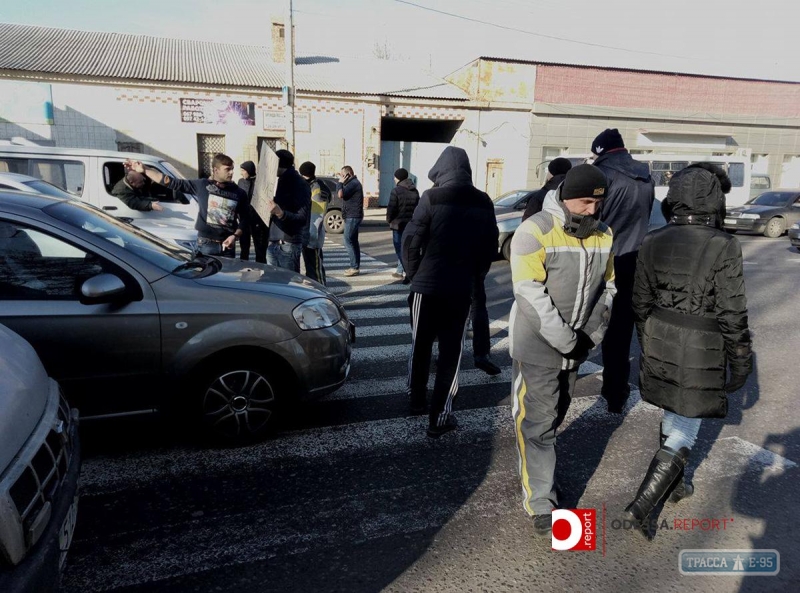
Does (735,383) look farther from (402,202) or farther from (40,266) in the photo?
(402,202)

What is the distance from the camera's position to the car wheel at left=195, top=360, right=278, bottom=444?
3660 millimetres

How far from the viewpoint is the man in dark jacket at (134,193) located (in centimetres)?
754

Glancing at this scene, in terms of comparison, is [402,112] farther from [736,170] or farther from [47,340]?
[47,340]

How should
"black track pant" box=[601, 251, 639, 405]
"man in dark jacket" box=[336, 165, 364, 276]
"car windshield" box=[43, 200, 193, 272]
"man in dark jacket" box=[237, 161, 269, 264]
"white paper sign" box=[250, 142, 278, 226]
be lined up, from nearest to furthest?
"car windshield" box=[43, 200, 193, 272] → "black track pant" box=[601, 251, 639, 405] → "white paper sign" box=[250, 142, 278, 226] → "man in dark jacket" box=[237, 161, 269, 264] → "man in dark jacket" box=[336, 165, 364, 276]

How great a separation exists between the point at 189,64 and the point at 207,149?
4.35m

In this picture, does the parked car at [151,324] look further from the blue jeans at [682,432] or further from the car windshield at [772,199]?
the car windshield at [772,199]

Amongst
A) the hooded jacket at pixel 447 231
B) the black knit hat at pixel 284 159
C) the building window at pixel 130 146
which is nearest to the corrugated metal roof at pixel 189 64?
the building window at pixel 130 146

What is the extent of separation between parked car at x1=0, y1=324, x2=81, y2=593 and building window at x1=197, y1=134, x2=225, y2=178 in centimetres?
2097

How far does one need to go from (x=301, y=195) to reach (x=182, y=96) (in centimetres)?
1721

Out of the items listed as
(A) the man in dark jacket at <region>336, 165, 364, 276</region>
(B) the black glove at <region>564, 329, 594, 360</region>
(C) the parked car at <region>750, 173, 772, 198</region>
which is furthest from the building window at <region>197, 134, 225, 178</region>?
(B) the black glove at <region>564, 329, 594, 360</region>

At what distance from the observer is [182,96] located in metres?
21.0

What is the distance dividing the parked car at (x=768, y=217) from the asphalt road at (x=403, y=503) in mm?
14601

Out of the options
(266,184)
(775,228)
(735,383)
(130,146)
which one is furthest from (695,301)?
(130,146)

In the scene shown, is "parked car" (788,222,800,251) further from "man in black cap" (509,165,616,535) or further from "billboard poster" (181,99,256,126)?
"billboard poster" (181,99,256,126)
